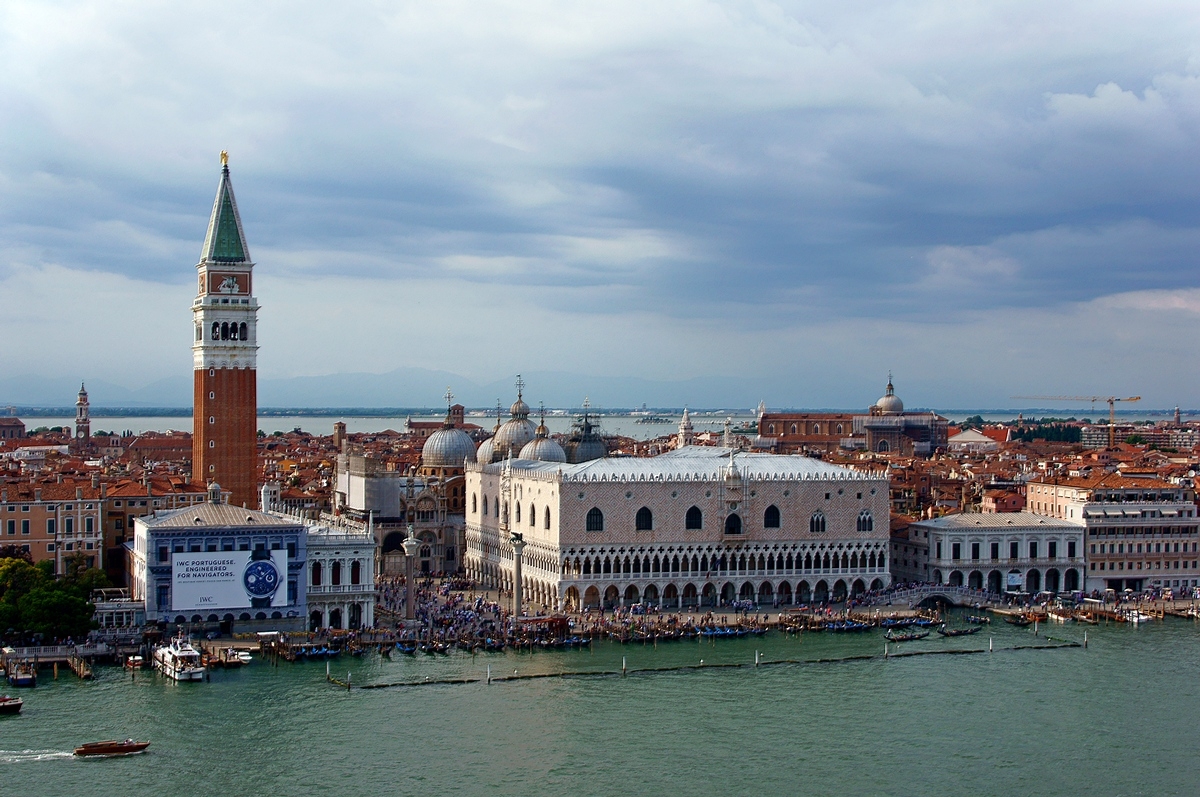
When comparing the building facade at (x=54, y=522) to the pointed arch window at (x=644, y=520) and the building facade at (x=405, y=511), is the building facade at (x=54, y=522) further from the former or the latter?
the pointed arch window at (x=644, y=520)

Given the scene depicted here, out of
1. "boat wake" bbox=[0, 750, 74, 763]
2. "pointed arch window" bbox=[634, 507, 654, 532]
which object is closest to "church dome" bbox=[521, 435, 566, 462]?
"pointed arch window" bbox=[634, 507, 654, 532]

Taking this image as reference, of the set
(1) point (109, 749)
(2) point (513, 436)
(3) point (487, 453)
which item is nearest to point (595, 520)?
(3) point (487, 453)

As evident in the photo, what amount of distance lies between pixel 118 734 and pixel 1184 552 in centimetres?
3502

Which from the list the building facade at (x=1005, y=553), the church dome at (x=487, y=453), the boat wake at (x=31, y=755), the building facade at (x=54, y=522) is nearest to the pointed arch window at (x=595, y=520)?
the building facade at (x=1005, y=553)

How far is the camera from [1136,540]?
52531 mm

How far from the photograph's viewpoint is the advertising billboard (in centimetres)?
4072

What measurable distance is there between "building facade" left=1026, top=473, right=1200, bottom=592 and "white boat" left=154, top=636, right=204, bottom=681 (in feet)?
94.3

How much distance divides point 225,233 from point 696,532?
58.9ft

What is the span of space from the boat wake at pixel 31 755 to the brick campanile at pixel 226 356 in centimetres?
2285

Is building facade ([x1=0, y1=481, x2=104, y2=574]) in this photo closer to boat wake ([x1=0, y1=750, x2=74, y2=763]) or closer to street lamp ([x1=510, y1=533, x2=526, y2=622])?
street lamp ([x1=510, y1=533, x2=526, y2=622])

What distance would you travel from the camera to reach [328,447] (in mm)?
123625

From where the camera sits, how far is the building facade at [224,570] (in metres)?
40.6

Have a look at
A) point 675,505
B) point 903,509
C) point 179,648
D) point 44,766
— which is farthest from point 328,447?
point 44,766

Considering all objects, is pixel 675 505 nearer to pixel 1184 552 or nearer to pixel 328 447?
pixel 1184 552
